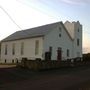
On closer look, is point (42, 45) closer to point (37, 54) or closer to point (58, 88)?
point (37, 54)

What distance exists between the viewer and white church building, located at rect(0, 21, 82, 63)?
4112cm

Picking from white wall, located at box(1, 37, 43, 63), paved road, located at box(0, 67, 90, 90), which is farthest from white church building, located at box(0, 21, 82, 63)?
paved road, located at box(0, 67, 90, 90)

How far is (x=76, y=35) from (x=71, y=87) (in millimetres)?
34445

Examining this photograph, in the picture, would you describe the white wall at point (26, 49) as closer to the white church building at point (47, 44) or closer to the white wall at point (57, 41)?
the white church building at point (47, 44)

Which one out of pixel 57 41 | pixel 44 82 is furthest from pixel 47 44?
pixel 44 82

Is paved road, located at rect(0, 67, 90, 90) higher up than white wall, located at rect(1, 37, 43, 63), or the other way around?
white wall, located at rect(1, 37, 43, 63)

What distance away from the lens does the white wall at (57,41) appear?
41250mm

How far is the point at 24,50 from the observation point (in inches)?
1804

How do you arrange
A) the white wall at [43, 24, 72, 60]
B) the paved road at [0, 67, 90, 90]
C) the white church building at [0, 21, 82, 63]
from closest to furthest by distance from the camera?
the paved road at [0, 67, 90, 90] < the white church building at [0, 21, 82, 63] < the white wall at [43, 24, 72, 60]

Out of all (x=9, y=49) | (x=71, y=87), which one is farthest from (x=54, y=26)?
(x=71, y=87)

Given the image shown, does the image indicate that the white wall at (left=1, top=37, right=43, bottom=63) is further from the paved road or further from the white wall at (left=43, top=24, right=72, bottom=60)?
the paved road

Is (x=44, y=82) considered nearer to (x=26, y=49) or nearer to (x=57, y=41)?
(x=57, y=41)

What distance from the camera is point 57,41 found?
142 feet

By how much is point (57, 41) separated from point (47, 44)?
114 inches
